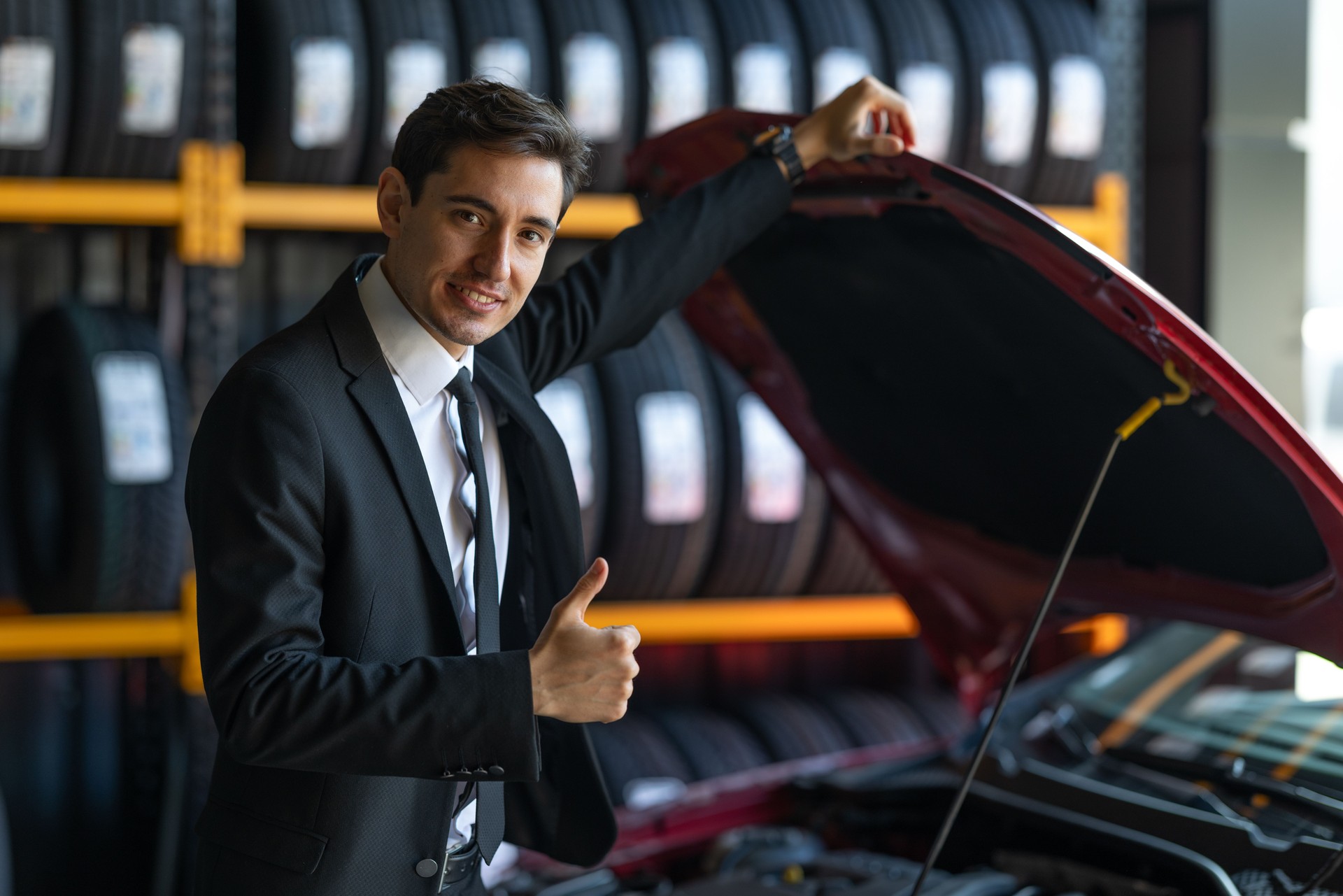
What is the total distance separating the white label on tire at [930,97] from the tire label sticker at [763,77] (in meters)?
0.27

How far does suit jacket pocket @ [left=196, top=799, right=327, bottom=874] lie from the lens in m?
1.13

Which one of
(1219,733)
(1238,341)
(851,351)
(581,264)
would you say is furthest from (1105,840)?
(1238,341)

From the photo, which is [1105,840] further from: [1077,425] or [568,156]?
[568,156]

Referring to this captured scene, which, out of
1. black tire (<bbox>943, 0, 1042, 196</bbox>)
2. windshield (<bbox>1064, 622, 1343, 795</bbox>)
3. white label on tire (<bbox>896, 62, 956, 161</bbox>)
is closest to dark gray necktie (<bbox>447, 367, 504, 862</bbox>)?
windshield (<bbox>1064, 622, 1343, 795</bbox>)

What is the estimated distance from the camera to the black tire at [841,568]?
296 cm

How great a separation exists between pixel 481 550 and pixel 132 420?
4.92 feet

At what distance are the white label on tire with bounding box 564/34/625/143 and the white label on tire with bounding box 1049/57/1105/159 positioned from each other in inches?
41.1

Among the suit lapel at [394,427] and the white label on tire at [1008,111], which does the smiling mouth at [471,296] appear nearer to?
the suit lapel at [394,427]

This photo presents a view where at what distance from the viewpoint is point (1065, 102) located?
3.01m

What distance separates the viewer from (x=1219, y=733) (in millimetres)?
1772

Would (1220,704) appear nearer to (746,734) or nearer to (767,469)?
(767,469)

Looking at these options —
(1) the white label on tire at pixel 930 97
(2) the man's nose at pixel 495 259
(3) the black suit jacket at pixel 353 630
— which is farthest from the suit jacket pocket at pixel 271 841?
(1) the white label on tire at pixel 930 97

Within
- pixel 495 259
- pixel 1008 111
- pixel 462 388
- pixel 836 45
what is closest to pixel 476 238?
pixel 495 259

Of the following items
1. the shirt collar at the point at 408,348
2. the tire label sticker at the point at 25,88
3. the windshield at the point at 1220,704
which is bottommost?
the windshield at the point at 1220,704
